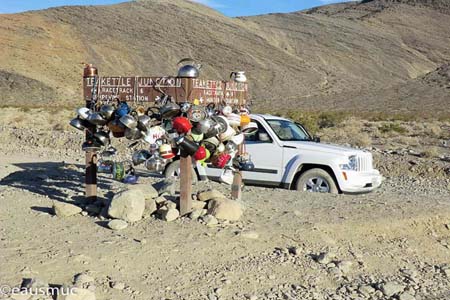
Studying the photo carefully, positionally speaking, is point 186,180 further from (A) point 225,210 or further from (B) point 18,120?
(B) point 18,120

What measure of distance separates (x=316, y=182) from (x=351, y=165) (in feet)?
2.18

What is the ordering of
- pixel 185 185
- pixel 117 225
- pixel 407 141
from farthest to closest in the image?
pixel 407 141
pixel 185 185
pixel 117 225

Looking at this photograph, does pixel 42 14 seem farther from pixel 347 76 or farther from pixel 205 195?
pixel 205 195

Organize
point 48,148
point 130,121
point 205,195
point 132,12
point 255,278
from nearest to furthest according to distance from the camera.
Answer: point 255,278 → point 130,121 → point 205,195 → point 48,148 → point 132,12

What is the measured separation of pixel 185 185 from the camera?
25.0 ft

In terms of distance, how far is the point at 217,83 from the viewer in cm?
841

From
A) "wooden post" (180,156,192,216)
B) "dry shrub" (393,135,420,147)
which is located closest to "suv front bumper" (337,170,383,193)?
"wooden post" (180,156,192,216)

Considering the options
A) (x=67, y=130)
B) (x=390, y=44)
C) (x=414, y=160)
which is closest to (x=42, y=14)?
(x=390, y=44)

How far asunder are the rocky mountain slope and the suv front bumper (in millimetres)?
45442

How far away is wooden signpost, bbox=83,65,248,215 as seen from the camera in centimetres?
772

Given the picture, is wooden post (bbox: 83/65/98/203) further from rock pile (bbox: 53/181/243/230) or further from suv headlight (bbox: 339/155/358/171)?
suv headlight (bbox: 339/155/358/171)

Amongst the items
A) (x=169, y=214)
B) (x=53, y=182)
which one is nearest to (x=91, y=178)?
(x=169, y=214)

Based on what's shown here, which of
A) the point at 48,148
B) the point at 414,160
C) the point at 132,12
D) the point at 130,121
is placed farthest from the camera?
the point at 132,12

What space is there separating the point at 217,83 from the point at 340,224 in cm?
247
